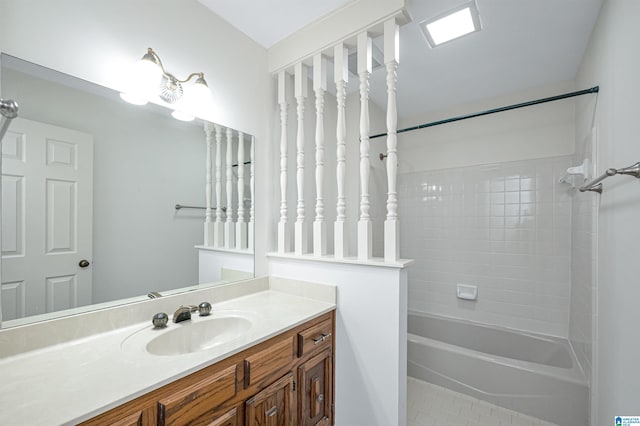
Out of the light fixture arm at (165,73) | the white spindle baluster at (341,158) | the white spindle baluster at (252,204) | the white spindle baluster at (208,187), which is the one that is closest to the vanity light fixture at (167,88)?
the light fixture arm at (165,73)

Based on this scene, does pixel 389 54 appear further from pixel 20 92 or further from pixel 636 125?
pixel 20 92

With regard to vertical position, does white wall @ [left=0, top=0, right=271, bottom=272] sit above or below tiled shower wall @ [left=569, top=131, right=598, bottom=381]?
above

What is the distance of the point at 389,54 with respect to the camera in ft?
4.44

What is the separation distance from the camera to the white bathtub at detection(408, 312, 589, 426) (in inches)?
64.6

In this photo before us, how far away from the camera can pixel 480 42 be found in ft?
5.65

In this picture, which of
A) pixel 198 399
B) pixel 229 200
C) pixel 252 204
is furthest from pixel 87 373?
pixel 252 204

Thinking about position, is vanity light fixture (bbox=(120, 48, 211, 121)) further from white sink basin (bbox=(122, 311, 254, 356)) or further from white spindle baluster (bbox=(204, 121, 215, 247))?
white sink basin (bbox=(122, 311, 254, 356))

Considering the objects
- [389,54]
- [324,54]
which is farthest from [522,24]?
[324,54]

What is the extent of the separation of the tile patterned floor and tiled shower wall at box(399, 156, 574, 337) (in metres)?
0.82

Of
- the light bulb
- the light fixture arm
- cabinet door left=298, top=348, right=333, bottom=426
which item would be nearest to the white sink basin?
cabinet door left=298, top=348, right=333, bottom=426

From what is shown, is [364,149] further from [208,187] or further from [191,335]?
[191,335]

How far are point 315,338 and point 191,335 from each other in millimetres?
582

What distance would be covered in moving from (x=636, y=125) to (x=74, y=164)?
2187mm

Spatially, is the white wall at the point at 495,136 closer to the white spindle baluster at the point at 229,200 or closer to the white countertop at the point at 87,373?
the white spindle baluster at the point at 229,200
